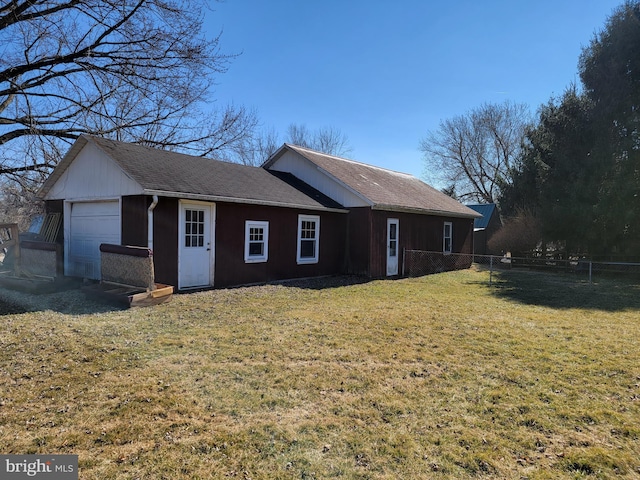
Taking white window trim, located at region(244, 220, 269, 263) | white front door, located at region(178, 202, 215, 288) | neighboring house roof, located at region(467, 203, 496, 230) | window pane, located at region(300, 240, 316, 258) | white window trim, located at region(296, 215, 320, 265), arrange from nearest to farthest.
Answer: white front door, located at region(178, 202, 215, 288)
white window trim, located at region(244, 220, 269, 263)
white window trim, located at region(296, 215, 320, 265)
window pane, located at region(300, 240, 316, 258)
neighboring house roof, located at region(467, 203, 496, 230)

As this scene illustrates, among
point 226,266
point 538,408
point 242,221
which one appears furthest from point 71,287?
A: point 538,408

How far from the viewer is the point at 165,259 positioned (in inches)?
372

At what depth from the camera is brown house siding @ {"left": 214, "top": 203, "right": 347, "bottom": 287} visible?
34.9ft

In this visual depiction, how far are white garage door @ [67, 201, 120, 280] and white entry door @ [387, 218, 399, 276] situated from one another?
8884mm

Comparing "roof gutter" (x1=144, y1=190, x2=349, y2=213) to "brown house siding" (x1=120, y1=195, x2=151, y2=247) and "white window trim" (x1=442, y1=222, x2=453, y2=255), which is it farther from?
"white window trim" (x1=442, y1=222, x2=453, y2=255)

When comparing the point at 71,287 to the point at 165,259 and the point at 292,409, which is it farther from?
the point at 292,409

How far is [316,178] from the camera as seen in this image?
49.9 ft

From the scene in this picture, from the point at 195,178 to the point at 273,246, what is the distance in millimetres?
3004

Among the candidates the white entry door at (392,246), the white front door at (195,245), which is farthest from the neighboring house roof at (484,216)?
the white front door at (195,245)

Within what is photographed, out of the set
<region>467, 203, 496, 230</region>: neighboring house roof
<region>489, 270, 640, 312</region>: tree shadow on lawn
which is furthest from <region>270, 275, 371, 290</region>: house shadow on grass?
<region>467, 203, 496, 230</region>: neighboring house roof

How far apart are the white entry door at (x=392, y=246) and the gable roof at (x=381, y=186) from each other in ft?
2.12

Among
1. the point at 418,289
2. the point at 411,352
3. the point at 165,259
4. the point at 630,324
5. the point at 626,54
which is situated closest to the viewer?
the point at 411,352

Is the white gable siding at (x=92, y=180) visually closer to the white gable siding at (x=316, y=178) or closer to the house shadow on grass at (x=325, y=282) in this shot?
the house shadow on grass at (x=325, y=282)

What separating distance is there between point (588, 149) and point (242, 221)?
15.8 meters
